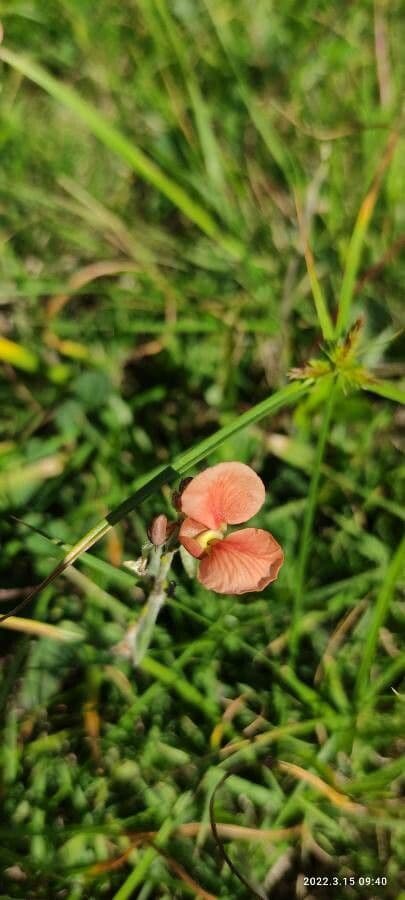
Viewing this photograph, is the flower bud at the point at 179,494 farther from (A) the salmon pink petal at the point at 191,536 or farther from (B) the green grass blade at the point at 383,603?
(B) the green grass blade at the point at 383,603

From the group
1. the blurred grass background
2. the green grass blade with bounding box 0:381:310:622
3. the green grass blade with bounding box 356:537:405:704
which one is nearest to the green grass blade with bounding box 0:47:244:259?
the blurred grass background

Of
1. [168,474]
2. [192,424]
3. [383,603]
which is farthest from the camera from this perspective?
[192,424]

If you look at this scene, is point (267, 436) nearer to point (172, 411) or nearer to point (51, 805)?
point (172, 411)

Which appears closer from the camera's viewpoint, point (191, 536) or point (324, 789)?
point (191, 536)

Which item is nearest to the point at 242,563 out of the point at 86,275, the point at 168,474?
the point at 168,474

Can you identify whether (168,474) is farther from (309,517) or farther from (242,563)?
(309,517)

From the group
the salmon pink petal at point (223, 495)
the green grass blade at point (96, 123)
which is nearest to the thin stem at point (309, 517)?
the salmon pink petal at point (223, 495)

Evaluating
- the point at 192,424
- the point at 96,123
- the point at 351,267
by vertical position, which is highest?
the point at 96,123

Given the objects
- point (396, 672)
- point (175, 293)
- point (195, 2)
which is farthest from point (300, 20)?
point (396, 672)
